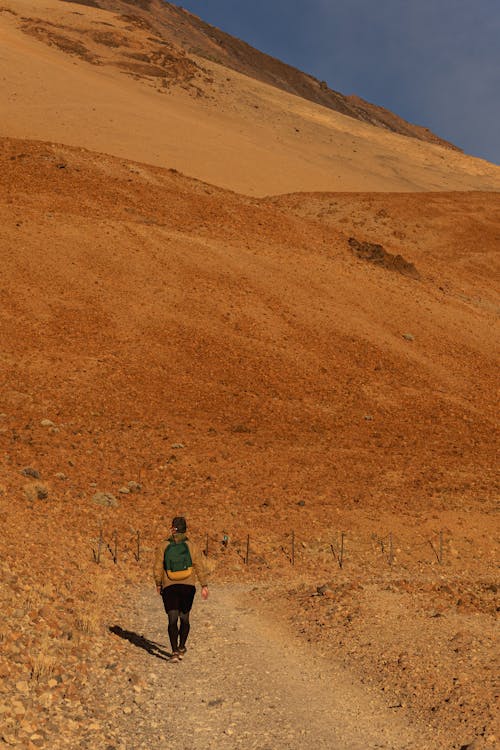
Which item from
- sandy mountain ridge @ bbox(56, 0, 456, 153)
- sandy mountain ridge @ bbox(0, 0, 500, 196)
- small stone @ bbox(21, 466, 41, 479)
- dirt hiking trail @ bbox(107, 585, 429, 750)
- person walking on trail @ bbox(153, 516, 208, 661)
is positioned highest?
sandy mountain ridge @ bbox(56, 0, 456, 153)

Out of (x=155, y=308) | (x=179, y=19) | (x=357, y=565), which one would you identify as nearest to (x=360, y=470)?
(x=357, y=565)

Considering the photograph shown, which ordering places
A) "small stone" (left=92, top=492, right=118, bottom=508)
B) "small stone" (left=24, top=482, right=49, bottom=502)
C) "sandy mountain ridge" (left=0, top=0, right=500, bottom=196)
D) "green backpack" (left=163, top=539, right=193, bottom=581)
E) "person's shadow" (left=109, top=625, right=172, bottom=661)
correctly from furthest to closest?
"sandy mountain ridge" (left=0, top=0, right=500, bottom=196) < "small stone" (left=92, top=492, right=118, bottom=508) < "small stone" (left=24, top=482, right=49, bottom=502) < "person's shadow" (left=109, top=625, right=172, bottom=661) < "green backpack" (left=163, top=539, right=193, bottom=581)

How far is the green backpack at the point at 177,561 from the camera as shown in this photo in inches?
295

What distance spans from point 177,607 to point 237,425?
9.31 meters

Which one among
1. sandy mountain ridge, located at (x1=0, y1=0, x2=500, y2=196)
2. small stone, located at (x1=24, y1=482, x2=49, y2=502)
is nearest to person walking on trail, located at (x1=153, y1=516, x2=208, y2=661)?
small stone, located at (x1=24, y1=482, x2=49, y2=502)

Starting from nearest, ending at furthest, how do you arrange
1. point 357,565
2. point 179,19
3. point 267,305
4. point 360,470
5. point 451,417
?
point 357,565 → point 360,470 → point 451,417 → point 267,305 → point 179,19

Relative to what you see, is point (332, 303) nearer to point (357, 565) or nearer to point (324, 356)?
point (324, 356)

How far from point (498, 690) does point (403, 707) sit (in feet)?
2.74

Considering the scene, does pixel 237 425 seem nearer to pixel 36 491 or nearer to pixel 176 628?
pixel 36 491

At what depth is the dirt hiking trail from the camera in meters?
6.09

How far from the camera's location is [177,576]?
749 centimetres

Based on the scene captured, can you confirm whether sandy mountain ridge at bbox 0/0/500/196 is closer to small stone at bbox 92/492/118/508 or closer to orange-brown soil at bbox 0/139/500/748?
orange-brown soil at bbox 0/139/500/748

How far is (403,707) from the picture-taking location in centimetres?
666

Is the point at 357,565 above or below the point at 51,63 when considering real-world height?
below
